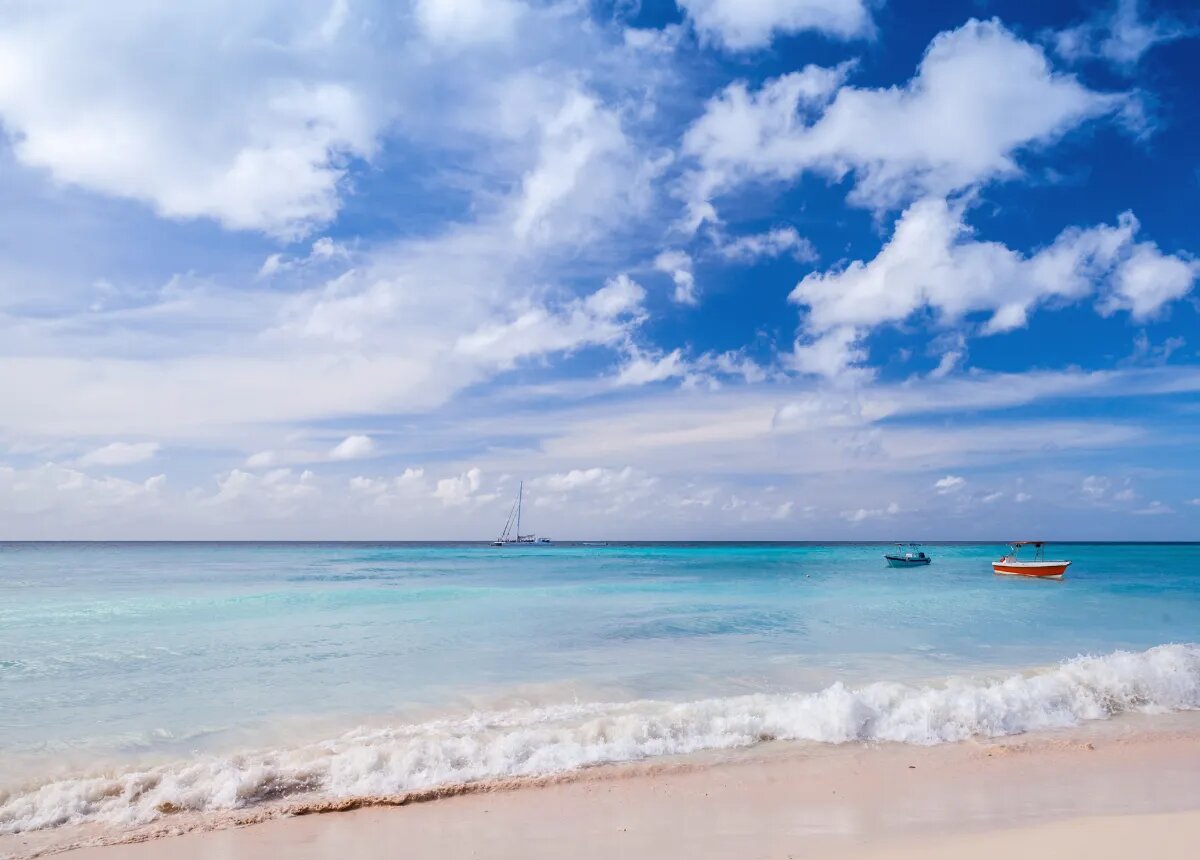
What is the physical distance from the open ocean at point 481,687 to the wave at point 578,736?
4 centimetres

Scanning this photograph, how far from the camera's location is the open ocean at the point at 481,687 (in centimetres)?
910

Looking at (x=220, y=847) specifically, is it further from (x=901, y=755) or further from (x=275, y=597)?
(x=275, y=597)

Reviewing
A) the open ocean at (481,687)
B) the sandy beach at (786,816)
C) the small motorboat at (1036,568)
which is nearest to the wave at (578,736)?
the open ocean at (481,687)

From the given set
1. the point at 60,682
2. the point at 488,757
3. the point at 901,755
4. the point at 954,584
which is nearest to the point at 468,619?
the point at 60,682

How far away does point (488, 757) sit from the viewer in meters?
9.32

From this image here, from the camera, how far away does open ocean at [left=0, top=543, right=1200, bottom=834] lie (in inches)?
358

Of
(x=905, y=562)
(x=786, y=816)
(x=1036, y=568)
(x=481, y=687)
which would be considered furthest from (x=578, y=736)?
(x=905, y=562)

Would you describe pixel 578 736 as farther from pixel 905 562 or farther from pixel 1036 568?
pixel 905 562

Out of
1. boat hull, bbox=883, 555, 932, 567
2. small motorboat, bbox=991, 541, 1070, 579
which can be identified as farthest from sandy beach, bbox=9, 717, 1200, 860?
boat hull, bbox=883, 555, 932, 567

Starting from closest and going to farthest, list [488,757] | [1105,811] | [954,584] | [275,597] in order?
[1105,811] < [488,757] < [275,597] < [954,584]

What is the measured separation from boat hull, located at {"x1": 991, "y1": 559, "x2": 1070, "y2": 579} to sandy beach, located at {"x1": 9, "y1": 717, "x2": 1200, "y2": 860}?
45.2 metres

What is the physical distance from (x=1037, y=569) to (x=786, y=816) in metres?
50.8

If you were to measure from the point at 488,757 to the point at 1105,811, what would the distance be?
7340 mm

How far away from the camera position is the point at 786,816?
743cm
